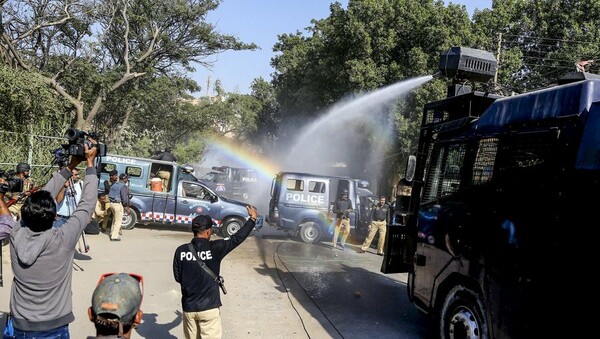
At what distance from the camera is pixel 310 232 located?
15117mm

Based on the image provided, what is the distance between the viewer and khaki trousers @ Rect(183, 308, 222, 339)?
4.30 m

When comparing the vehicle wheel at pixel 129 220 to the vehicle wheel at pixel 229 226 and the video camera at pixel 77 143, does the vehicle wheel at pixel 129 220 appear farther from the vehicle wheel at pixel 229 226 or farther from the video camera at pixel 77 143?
the video camera at pixel 77 143

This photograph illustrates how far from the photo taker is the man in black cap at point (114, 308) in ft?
7.55

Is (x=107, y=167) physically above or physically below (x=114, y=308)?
above

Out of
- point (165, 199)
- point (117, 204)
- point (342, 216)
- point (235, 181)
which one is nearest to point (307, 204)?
point (342, 216)

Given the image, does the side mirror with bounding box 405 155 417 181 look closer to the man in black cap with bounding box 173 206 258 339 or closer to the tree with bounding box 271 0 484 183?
the man in black cap with bounding box 173 206 258 339

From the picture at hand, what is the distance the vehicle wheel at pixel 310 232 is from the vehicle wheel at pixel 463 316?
9.64m

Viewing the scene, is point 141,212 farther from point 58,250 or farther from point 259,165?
point 259,165

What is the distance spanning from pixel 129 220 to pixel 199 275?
10924mm

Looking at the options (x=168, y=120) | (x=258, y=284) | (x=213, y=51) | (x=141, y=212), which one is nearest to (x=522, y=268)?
(x=258, y=284)

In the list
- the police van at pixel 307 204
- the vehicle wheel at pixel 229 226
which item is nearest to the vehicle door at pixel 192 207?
the vehicle wheel at pixel 229 226

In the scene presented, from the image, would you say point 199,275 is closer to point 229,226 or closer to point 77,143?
point 77,143

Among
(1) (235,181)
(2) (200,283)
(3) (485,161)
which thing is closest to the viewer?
(2) (200,283)

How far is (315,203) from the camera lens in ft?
49.6
